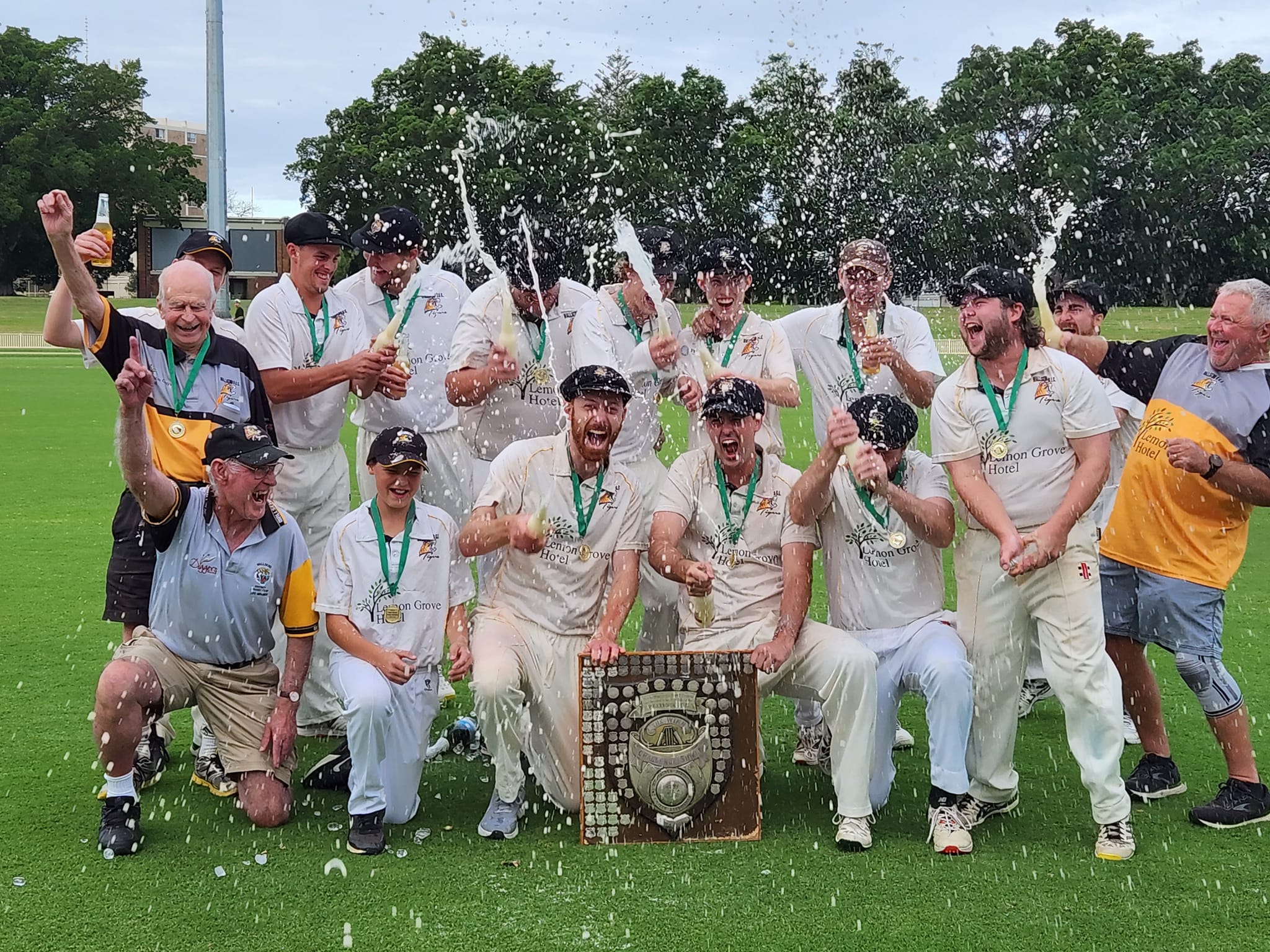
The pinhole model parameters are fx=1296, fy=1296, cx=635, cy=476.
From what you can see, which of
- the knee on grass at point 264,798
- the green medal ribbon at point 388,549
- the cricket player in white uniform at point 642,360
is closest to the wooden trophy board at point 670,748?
the green medal ribbon at point 388,549

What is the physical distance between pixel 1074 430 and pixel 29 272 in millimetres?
64800

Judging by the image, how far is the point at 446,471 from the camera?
279 inches

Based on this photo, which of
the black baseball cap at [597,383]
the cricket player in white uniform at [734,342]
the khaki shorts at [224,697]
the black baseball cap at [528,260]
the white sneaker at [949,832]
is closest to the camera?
→ the white sneaker at [949,832]

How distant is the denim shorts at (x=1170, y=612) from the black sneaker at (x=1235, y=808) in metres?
0.56

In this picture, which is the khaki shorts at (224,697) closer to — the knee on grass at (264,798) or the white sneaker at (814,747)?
the knee on grass at (264,798)

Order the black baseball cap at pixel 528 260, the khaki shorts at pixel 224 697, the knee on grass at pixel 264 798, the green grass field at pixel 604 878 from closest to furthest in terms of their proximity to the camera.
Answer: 1. the green grass field at pixel 604 878
2. the knee on grass at pixel 264 798
3. the khaki shorts at pixel 224 697
4. the black baseball cap at pixel 528 260

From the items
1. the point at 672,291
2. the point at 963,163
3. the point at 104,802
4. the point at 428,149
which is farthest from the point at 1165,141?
the point at 104,802

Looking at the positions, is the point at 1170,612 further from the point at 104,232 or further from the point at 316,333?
the point at 104,232

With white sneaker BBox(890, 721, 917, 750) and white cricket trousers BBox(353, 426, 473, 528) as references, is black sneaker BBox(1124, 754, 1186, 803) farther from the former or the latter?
white cricket trousers BBox(353, 426, 473, 528)

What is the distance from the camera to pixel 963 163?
123ft

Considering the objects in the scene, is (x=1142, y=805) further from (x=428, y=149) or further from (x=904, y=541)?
(x=428, y=149)

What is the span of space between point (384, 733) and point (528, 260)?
2.39 metres

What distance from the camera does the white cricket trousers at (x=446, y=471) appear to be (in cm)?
704

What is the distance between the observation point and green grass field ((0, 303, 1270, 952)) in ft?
14.1
